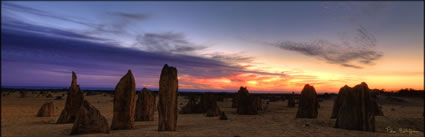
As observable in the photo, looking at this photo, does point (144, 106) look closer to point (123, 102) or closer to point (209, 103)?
point (123, 102)

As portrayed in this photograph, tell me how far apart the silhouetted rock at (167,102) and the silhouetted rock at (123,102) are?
2000mm

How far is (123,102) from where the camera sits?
15820mm

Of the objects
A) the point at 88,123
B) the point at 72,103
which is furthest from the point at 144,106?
the point at 88,123

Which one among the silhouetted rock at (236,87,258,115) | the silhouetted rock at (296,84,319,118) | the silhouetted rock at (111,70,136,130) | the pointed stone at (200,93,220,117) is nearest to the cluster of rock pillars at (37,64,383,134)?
the silhouetted rock at (111,70,136,130)

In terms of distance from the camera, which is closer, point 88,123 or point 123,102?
point 88,123

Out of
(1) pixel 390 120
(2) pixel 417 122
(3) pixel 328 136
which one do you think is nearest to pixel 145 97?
(3) pixel 328 136

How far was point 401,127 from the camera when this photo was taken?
20.1 m

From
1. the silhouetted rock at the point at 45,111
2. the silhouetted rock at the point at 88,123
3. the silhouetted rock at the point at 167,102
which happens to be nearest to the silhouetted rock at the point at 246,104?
the silhouetted rock at the point at 167,102

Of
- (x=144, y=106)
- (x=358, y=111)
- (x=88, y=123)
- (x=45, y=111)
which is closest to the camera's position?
(x=88, y=123)

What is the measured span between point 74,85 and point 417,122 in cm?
2525

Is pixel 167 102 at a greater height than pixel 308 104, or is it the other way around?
pixel 167 102

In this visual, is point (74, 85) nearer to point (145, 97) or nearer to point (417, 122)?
point (145, 97)

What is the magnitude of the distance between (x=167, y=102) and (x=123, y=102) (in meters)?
2.72

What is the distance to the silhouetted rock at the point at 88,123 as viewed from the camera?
1356 cm
